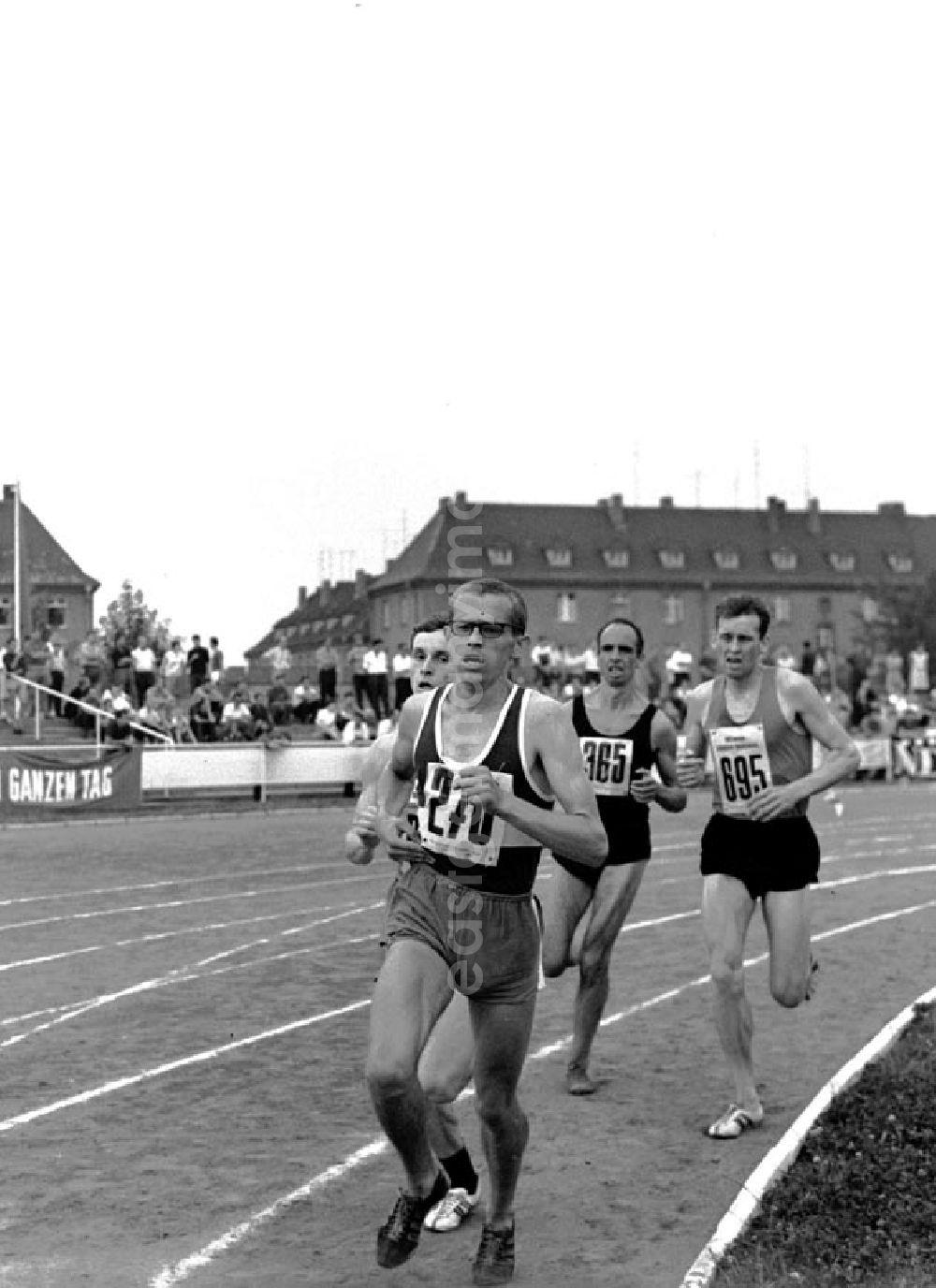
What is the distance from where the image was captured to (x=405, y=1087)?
5.68 metres

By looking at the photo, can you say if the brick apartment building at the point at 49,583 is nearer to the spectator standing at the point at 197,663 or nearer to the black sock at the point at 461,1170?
the spectator standing at the point at 197,663

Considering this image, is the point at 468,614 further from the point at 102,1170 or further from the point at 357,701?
the point at 357,701

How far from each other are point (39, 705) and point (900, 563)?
306ft

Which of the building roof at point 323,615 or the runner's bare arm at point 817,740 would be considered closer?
the runner's bare arm at point 817,740

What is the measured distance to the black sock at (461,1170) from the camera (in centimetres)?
664

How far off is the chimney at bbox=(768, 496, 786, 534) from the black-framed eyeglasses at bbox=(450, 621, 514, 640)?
116716 mm

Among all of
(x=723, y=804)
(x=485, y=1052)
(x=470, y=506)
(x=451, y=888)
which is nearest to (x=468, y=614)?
(x=451, y=888)

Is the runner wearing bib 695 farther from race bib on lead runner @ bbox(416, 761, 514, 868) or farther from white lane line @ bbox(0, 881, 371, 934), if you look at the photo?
white lane line @ bbox(0, 881, 371, 934)

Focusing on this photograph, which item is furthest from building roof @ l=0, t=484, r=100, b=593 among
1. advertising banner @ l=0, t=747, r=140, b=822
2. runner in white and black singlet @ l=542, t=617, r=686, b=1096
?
runner in white and black singlet @ l=542, t=617, r=686, b=1096

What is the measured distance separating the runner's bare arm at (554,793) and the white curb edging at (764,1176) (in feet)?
3.85

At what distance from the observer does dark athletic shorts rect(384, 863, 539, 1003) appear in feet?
19.2

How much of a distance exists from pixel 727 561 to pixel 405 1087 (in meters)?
114

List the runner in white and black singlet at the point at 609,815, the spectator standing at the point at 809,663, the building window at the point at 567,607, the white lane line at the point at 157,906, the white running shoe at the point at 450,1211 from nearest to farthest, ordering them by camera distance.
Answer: the white running shoe at the point at 450,1211
the runner in white and black singlet at the point at 609,815
the white lane line at the point at 157,906
the spectator standing at the point at 809,663
the building window at the point at 567,607

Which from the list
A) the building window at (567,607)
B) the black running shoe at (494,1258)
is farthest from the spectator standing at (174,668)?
the building window at (567,607)
